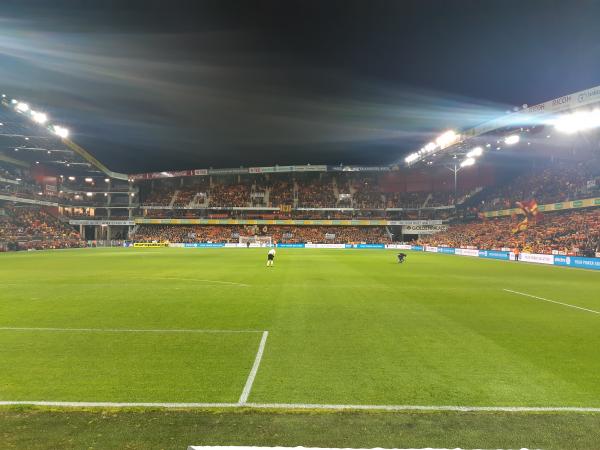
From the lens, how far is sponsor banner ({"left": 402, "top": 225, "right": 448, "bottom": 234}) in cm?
7571

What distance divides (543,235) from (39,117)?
61.0m

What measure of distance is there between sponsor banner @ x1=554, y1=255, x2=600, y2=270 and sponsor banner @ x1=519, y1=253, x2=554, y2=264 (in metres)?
0.62

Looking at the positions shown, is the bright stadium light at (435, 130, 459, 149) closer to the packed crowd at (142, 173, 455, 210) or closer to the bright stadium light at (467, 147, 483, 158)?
the bright stadium light at (467, 147, 483, 158)

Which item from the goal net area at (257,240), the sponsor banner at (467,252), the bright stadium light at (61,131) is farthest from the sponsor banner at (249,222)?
the sponsor banner at (467,252)

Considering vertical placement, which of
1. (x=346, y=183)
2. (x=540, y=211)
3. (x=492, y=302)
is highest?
(x=346, y=183)

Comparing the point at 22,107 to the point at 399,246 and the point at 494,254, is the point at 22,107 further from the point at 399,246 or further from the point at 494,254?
the point at 399,246

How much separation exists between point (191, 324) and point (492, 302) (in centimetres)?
1070

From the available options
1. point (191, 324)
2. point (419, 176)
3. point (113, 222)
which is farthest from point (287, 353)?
point (113, 222)

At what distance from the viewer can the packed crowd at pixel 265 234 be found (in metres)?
80.6

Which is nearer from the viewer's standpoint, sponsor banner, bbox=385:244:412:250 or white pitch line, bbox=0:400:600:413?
white pitch line, bbox=0:400:600:413

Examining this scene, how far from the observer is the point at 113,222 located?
268 ft

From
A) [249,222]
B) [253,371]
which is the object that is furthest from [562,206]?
[249,222]

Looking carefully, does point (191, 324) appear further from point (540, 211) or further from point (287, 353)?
point (540, 211)

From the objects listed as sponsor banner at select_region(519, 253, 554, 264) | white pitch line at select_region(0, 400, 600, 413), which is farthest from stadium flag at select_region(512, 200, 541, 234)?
white pitch line at select_region(0, 400, 600, 413)
